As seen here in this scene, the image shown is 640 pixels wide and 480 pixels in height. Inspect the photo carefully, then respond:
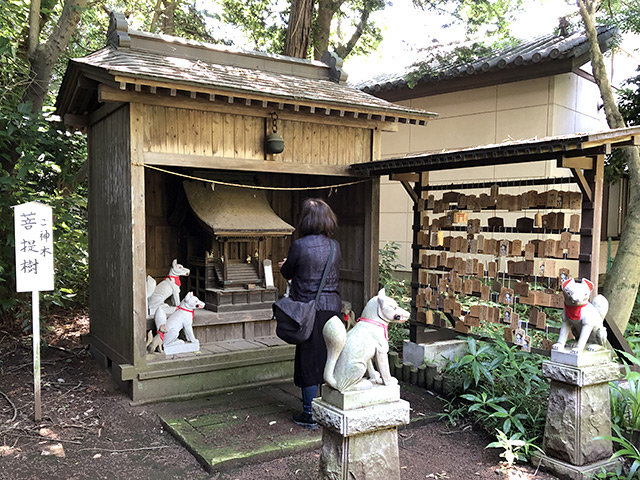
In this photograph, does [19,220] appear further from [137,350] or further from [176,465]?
[176,465]

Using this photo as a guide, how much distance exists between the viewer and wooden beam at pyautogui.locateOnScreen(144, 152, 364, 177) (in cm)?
561

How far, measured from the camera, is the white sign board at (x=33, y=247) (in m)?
5.11

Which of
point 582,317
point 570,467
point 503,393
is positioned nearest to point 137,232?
point 503,393

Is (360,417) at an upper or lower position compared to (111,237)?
lower

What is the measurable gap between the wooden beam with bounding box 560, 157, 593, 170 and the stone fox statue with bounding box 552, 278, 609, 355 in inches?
43.1

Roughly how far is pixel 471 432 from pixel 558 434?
3.27ft

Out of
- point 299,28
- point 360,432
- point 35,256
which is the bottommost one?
point 360,432

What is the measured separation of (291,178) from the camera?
28.9 ft

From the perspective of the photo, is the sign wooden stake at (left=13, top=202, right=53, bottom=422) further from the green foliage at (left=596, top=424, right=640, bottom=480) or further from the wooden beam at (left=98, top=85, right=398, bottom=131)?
the green foliage at (left=596, top=424, right=640, bottom=480)

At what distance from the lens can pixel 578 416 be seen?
420 centimetres

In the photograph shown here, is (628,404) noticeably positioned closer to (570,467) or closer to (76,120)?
(570,467)

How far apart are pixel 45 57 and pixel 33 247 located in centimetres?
420

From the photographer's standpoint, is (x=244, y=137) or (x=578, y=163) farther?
(x=244, y=137)

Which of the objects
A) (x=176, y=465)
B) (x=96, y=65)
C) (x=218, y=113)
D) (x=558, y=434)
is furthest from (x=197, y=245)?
(x=558, y=434)
